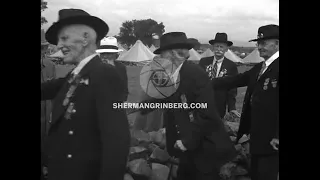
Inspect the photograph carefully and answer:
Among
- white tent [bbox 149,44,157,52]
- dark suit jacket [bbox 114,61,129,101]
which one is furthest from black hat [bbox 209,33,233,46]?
dark suit jacket [bbox 114,61,129,101]

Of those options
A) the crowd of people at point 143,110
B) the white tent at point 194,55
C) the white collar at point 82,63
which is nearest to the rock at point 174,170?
the crowd of people at point 143,110

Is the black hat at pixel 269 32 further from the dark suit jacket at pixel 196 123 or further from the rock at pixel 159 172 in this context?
the rock at pixel 159 172

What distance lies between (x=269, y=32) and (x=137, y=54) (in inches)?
49.2

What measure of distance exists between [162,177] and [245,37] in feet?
5.01

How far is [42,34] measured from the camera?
3861mm

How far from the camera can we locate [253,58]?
3.99 meters

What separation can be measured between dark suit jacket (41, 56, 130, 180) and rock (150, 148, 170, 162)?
0.85 feet

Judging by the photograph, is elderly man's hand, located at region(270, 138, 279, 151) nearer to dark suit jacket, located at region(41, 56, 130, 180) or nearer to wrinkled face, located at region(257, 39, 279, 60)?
wrinkled face, located at region(257, 39, 279, 60)

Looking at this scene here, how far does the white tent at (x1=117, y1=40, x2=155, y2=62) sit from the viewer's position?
3.88 metres

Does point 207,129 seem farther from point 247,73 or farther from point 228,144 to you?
point 247,73

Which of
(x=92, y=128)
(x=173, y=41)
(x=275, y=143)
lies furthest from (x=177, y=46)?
(x=275, y=143)

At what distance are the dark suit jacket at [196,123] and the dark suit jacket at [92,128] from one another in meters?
0.40

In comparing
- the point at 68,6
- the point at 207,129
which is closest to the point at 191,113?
the point at 207,129

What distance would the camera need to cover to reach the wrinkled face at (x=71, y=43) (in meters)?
3.85
